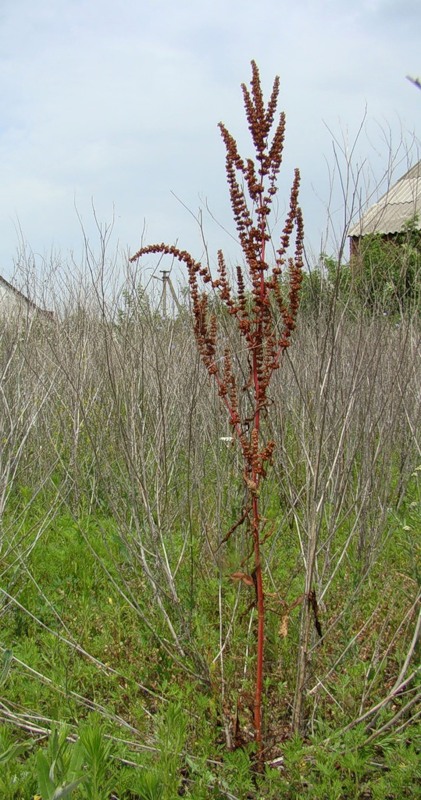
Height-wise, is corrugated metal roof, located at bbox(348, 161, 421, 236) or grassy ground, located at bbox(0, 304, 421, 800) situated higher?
corrugated metal roof, located at bbox(348, 161, 421, 236)

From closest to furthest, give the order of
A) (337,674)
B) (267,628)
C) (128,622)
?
(337,674), (267,628), (128,622)

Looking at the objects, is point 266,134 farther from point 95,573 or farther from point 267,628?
point 95,573

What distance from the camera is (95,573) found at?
10.8ft

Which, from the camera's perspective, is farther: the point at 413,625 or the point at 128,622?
the point at 128,622

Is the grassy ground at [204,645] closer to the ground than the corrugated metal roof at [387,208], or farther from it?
closer to the ground

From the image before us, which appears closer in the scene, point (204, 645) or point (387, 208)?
point (204, 645)

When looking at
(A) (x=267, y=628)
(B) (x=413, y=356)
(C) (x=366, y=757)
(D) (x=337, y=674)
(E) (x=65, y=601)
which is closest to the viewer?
(C) (x=366, y=757)

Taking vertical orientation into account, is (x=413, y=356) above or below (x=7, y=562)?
above

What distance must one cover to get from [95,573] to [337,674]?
139 centimetres

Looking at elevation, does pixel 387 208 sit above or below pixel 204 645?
above

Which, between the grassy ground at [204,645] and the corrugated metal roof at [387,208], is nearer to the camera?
the grassy ground at [204,645]

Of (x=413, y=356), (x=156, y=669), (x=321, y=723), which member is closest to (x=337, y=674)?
(x=321, y=723)

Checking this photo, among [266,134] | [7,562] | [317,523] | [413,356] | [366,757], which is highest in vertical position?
[266,134]

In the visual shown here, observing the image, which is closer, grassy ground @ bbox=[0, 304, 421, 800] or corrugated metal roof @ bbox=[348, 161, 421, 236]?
grassy ground @ bbox=[0, 304, 421, 800]
